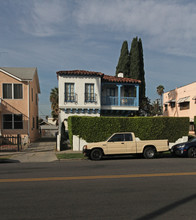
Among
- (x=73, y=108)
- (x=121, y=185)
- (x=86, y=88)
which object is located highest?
(x=86, y=88)

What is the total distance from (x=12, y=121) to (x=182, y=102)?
81.2ft

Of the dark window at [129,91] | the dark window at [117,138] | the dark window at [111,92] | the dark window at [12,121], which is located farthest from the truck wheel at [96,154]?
the dark window at [129,91]

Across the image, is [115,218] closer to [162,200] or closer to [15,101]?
[162,200]

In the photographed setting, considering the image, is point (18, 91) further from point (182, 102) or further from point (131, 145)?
point (182, 102)

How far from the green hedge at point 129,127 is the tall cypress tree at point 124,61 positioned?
19292mm

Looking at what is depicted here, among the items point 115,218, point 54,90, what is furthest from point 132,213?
point 54,90

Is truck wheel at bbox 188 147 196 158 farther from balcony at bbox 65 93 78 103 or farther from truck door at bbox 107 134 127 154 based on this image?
balcony at bbox 65 93 78 103

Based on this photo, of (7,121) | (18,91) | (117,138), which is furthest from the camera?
(18,91)

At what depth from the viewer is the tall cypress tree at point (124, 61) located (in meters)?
37.8

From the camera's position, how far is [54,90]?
38.9 m

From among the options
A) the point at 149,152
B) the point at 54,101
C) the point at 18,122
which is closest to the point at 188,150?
the point at 149,152

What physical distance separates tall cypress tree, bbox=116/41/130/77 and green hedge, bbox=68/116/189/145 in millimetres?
19292

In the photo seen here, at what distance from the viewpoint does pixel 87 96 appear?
917 inches

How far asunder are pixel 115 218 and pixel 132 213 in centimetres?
48
